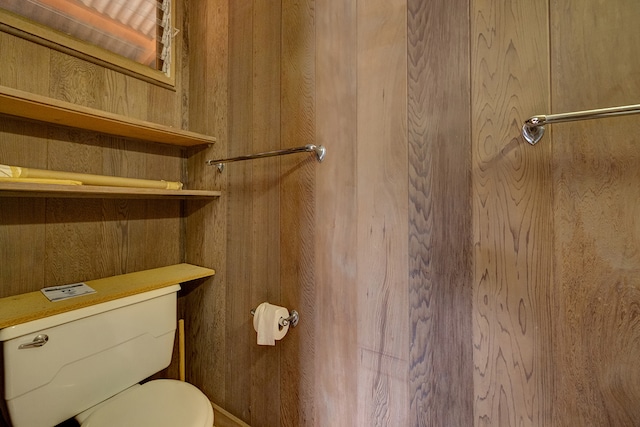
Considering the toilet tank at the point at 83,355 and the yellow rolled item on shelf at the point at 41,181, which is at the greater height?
the yellow rolled item on shelf at the point at 41,181

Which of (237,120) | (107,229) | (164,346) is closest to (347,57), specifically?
(237,120)

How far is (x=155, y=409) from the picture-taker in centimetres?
91

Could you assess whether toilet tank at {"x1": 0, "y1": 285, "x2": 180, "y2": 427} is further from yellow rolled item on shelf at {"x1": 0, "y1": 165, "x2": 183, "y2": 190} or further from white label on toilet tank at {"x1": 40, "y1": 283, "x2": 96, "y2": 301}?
yellow rolled item on shelf at {"x1": 0, "y1": 165, "x2": 183, "y2": 190}

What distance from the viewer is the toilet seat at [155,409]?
2.78ft

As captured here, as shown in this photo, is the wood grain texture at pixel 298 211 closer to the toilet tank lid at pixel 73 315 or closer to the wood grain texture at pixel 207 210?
the wood grain texture at pixel 207 210

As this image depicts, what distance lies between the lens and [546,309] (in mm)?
608

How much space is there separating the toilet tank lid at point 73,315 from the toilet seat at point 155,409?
350 mm

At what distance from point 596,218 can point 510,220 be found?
16cm

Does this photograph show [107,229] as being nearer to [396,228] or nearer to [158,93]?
[158,93]

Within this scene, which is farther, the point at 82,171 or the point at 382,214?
the point at 82,171

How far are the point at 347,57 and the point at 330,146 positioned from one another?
311 mm

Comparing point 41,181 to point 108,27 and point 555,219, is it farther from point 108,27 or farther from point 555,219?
point 555,219

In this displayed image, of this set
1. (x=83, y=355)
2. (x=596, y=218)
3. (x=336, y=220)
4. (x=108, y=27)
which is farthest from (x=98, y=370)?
(x=596, y=218)

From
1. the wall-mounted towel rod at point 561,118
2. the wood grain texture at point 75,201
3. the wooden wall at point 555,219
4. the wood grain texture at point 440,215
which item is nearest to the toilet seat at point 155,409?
the wood grain texture at point 75,201
